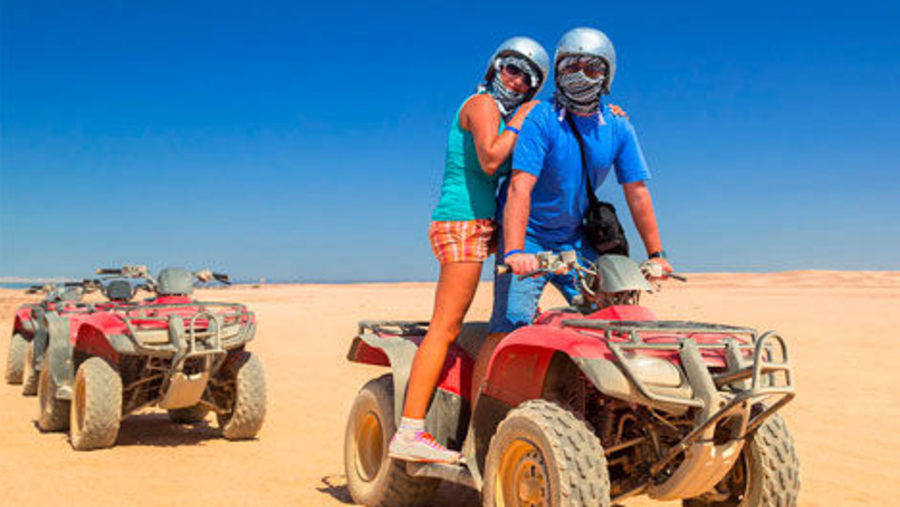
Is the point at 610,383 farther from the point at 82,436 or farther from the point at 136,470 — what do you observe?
the point at 82,436

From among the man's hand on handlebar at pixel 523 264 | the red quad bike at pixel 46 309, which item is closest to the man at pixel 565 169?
the man's hand on handlebar at pixel 523 264

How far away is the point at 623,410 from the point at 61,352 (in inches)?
274

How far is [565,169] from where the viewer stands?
502cm

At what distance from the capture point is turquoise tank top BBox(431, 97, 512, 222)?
→ 525 centimetres

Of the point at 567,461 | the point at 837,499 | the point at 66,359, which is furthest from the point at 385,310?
the point at 567,461

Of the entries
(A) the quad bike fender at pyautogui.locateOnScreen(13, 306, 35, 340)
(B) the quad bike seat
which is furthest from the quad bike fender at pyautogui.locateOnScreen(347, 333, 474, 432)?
(A) the quad bike fender at pyautogui.locateOnScreen(13, 306, 35, 340)

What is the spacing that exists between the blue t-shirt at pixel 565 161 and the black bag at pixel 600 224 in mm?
28

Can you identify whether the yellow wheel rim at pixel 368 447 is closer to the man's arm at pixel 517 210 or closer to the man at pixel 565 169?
the man at pixel 565 169

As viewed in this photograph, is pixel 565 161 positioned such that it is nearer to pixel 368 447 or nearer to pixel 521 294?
pixel 521 294

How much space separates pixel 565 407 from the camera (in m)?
4.15

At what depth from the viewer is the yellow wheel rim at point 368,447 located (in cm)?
607

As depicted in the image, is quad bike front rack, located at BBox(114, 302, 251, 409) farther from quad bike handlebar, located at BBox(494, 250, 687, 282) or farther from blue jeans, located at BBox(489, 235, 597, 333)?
quad bike handlebar, located at BBox(494, 250, 687, 282)

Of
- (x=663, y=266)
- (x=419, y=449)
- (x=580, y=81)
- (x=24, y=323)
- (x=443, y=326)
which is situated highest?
(x=580, y=81)

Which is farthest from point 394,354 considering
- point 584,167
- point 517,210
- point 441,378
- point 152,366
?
point 152,366
